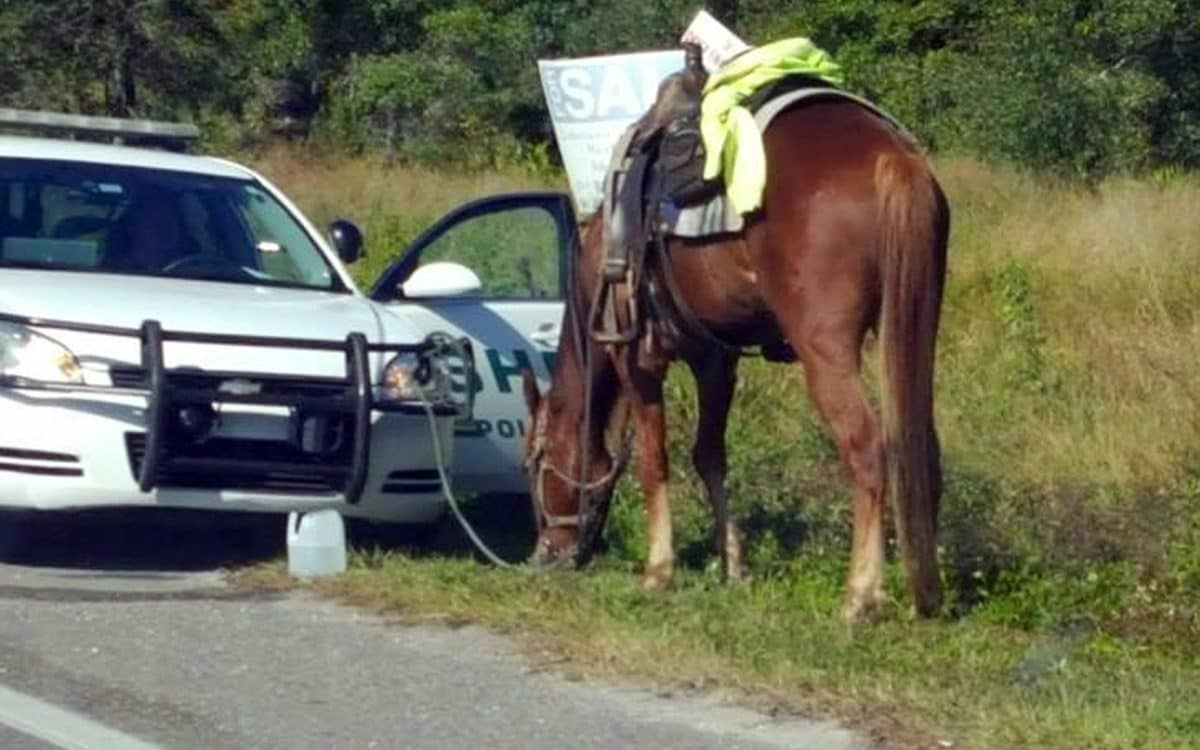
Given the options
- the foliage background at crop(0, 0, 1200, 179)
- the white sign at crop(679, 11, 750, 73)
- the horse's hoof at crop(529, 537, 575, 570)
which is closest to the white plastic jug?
the horse's hoof at crop(529, 537, 575, 570)

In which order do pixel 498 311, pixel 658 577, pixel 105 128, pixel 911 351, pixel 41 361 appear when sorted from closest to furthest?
1. pixel 911 351
2. pixel 658 577
3. pixel 41 361
4. pixel 498 311
5. pixel 105 128

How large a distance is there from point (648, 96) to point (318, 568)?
423 cm

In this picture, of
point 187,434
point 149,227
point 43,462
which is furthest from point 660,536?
point 149,227

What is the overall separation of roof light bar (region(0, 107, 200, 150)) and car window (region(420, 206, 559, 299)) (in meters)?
1.42

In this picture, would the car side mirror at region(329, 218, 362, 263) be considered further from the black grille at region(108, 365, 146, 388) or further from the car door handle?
the black grille at region(108, 365, 146, 388)

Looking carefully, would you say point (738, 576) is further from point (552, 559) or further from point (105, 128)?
point (105, 128)

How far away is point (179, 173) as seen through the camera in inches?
467

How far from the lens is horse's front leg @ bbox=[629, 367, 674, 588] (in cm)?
986

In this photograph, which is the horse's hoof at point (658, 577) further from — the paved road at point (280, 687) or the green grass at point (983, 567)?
the paved road at point (280, 687)

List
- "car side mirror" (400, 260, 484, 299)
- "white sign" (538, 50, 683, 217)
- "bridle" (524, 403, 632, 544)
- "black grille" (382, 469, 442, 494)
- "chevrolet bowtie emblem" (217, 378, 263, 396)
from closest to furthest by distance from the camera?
"chevrolet bowtie emblem" (217, 378, 263, 396)
"bridle" (524, 403, 632, 544)
"black grille" (382, 469, 442, 494)
"car side mirror" (400, 260, 484, 299)
"white sign" (538, 50, 683, 217)

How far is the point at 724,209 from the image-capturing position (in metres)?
9.34

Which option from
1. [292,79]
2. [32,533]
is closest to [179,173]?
[32,533]

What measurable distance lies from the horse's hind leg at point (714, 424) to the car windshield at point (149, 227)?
2103 mm

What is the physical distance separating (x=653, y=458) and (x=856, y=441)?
1.26 meters
